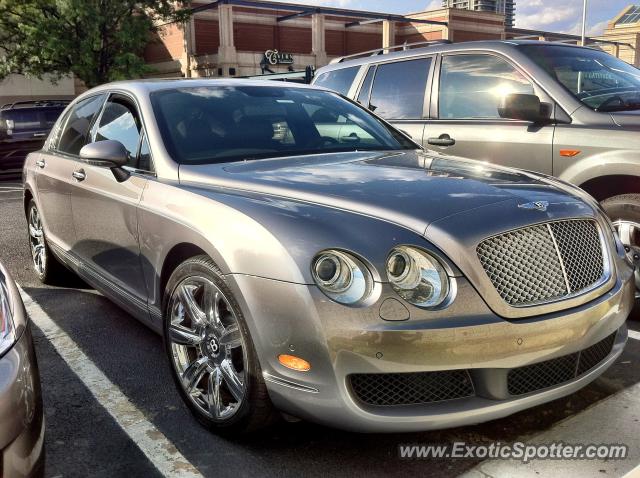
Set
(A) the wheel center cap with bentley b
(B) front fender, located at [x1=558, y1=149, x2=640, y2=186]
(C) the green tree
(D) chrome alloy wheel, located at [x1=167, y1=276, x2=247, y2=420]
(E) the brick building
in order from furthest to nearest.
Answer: (E) the brick building < (C) the green tree < (B) front fender, located at [x1=558, y1=149, x2=640, y2=186] < (A) the wheel center cap with bentley b < (D) chrome alloy wheel, located at [x1=167, y1=276, x2=247, y2=420]

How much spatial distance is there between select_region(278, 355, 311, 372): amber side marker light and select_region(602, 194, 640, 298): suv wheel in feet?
8.66

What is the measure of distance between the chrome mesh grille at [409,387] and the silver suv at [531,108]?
7.53 ft

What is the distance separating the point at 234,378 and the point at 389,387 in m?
0.70

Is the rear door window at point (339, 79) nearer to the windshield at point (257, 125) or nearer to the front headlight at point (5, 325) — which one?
the windshield at point (257, 125)

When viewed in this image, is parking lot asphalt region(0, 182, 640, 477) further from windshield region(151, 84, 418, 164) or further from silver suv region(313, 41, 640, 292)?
windshield region(151, 84, 418, 164)

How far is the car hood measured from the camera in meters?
2.69

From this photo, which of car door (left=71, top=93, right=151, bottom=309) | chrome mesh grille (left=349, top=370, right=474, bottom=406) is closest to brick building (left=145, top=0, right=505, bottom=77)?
car door (left=71, top=93, right=151, bottom=309)

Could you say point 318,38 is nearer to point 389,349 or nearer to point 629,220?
point 629,220

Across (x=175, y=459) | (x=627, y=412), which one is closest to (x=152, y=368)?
(x=175, y=459)

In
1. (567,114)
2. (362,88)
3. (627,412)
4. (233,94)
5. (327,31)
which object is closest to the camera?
(627,412)

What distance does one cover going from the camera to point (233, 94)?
4.09m

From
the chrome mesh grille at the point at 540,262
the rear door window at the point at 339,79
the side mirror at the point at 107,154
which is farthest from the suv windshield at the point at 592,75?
the side mirror at the point at 107,154

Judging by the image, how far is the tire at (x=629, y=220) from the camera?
13.7ft

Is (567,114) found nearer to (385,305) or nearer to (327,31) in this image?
(385,305)
